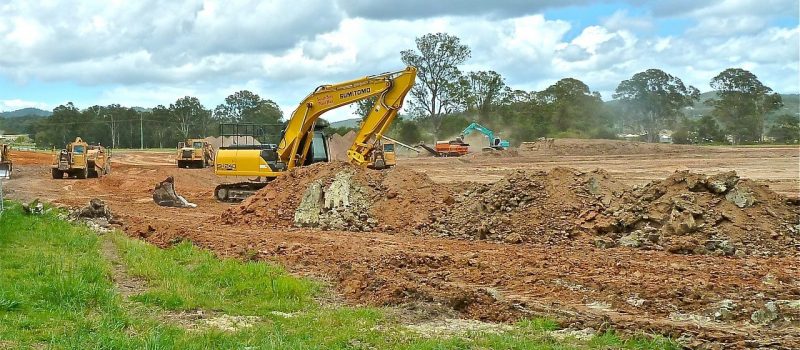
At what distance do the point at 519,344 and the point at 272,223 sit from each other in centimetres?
1099

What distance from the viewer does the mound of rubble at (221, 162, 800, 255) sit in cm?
1213

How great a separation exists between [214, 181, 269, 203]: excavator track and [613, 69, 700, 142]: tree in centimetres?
6759

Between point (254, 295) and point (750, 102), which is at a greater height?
point (750, 102)

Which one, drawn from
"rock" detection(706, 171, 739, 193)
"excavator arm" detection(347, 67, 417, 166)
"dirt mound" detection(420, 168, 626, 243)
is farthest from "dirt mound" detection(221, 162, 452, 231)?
"rock" detection(706, 171, 739, 193)

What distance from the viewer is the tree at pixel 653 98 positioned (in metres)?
84.1

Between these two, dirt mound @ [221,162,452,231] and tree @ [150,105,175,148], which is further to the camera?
tree @ [150,105,175,148]

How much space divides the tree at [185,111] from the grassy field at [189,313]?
104595 millimetres

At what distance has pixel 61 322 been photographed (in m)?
7.23

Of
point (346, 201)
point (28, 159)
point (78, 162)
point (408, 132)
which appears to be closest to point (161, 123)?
point (408, 132)

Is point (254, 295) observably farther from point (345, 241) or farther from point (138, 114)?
point (138, 114)

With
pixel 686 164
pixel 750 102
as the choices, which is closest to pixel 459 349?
pixel 686 164

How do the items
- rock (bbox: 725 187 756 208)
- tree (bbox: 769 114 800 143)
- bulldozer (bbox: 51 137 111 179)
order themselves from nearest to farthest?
rock (bbox: 725 187 756 208), bulldozer (bbox: 51 137 111 179), tree (bbox: 769 114 800 143)

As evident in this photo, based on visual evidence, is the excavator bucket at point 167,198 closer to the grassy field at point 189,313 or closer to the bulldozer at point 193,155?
the grassy field at point 189,313

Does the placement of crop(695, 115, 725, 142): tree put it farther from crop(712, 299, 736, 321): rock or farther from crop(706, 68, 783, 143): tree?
crop(712, 299, 736, 321): rock
